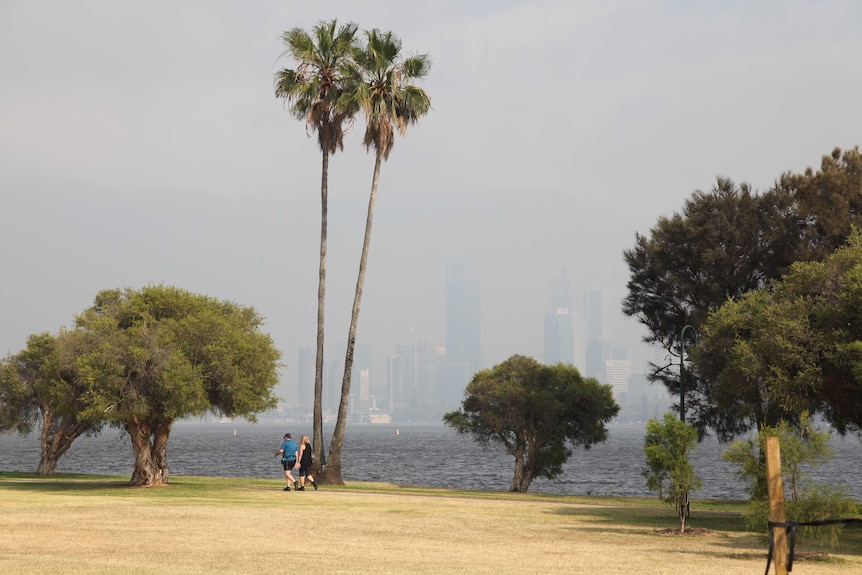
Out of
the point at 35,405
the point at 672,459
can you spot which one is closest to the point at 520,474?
the point at 35,405

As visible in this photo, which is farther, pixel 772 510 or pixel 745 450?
pixel 745 450

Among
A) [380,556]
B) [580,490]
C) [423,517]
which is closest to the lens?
[380,556]

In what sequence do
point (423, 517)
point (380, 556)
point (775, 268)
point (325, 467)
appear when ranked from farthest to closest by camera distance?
point (325, 467) < point (775, 268) < point (423, 517) < point (380, 556)

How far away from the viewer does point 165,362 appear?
112 feet

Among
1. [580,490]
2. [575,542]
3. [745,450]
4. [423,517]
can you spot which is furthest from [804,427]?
[580,490]

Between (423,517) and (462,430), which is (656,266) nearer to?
(462,430)

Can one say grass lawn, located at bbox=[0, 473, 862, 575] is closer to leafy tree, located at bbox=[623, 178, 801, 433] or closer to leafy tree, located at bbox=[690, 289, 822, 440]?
leafy tree, located at bbox=[690, 289, 822, 440]

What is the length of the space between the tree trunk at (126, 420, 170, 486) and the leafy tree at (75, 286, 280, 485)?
0.04 metres

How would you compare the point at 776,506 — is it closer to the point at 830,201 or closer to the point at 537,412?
the point at 830,201

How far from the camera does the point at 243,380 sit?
119ft

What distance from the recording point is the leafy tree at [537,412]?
5275 cm

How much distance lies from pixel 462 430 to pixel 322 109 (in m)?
20.9

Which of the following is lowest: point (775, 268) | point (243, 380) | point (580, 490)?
point (580, 490)

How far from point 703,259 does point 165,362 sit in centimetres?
2191
